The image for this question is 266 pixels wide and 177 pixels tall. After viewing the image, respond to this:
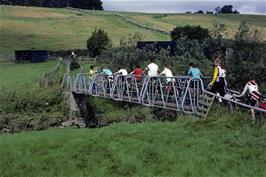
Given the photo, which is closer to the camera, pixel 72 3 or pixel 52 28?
pixel 52 28

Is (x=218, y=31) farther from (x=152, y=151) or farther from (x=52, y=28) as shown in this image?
(x=52, y=28)

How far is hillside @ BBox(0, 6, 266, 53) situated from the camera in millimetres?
79500

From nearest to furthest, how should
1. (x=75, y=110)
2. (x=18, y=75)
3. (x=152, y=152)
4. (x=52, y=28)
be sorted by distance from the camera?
(x=152, y=152) → (x=75, y=110) → (x=18, y=75) → (x=52, y=28)

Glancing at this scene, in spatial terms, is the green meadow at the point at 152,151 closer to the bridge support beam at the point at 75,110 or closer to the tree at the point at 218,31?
the bridge support beam at the point at 75,110

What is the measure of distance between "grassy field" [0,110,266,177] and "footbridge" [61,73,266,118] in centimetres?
103

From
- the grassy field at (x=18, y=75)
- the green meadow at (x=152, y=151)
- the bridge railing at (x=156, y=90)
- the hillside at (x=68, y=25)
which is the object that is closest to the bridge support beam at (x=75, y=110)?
the bridge railing at (x=156, y=90)

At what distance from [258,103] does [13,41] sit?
67556mm

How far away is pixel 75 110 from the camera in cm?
3528

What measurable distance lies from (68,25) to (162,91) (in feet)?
261

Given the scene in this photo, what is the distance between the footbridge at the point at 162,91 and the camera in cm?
1745

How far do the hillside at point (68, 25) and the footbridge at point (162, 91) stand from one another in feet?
149

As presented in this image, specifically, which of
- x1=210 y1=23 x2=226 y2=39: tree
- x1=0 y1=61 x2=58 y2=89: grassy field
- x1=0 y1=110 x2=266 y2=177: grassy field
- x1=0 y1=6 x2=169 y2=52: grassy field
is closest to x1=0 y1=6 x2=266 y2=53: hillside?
x1=0 y1=6 x2=169 y2=52: grassy field

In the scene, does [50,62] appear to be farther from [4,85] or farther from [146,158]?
[146,158]

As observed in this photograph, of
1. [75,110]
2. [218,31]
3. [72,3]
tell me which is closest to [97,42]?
[75,110]
